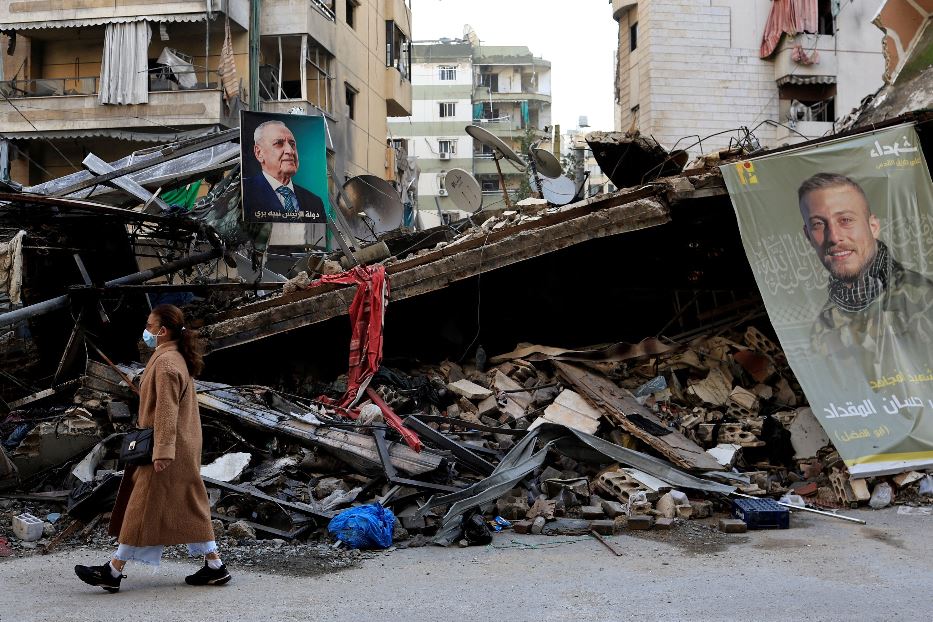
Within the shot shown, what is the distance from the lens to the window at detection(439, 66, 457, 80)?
60062 mm

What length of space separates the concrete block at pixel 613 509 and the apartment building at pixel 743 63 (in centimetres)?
2455

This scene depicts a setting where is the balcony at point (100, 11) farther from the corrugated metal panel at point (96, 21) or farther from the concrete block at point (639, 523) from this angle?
the concrete block at point (639, 523)

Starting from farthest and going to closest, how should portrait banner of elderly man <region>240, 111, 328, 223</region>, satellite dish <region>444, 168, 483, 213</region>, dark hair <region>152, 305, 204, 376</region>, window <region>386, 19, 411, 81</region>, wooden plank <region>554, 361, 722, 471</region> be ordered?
window <region>386, 19, 411, 81</region> < satellite dish <region>444, 168, 483, 213</region> < portrait banner of elderly man <region>240, 111, 328, 223</region> < wooden plank <region>554, 361, 722, 471</region> < dark hair <region>152, 305, 204, 376</region>

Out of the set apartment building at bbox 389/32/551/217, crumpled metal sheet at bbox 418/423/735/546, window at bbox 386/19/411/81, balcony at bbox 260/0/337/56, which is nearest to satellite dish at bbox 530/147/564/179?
crumpled metal sheet at bbox 418/423/735/546

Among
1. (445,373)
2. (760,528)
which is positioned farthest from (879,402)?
(445,373)

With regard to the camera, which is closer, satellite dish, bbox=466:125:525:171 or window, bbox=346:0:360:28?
satellite dish, bbox=466:125:525:171

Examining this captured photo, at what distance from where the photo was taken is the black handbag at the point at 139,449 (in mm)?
5520

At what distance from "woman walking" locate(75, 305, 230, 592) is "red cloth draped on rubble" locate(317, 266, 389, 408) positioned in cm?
408

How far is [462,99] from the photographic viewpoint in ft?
196

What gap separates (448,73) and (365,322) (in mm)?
52155

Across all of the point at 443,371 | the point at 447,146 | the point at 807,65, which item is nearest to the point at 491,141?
the point at 443,371

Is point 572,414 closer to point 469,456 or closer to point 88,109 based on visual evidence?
A: point 469,456

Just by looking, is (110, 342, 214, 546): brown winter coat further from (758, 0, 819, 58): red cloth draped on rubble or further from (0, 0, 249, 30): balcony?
(758, 0, 819, 58): red cloth draped on rubble

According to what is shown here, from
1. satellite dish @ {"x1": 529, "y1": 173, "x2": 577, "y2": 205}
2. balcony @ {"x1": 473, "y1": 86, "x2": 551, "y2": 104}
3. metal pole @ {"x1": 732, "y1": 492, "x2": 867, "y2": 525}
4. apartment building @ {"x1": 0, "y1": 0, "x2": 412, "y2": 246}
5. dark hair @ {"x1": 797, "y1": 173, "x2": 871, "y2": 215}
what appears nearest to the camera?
metal pole @ {"x1": 732, "y1": 492, "x2": 867, "y2": 525}
